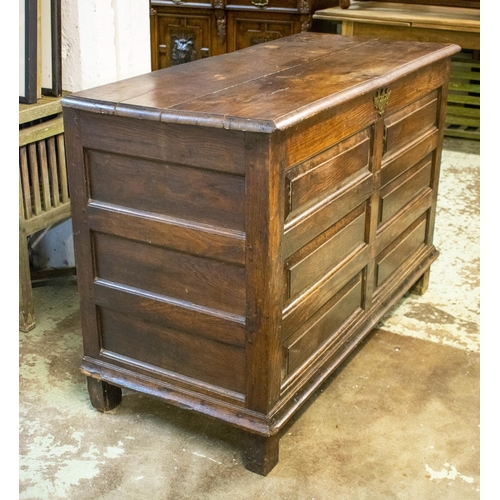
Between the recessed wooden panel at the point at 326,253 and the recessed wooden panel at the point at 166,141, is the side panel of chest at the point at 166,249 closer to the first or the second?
the recessed wooden panel at the point at 166,141

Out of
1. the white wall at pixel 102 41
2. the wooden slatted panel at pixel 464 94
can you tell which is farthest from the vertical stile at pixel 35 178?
the wooden slatted panel at pixel 464 94

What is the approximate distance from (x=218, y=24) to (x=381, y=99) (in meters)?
3.34

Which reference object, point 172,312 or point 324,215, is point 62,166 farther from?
point 324,215

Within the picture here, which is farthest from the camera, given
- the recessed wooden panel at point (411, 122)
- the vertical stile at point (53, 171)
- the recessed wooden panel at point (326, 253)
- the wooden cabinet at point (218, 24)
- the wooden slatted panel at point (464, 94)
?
the wooden slatted panel at point (464, 94)

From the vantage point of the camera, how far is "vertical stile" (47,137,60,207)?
2980 millimetres

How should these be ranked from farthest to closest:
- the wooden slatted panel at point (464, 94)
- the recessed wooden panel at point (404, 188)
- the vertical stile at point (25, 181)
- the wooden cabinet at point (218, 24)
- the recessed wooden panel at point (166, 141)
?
the wooden slatted panel at point (464, 94) < the wooden cabinet at point (218, 24) < the vertical stile at point (25, 181) < the recessed wooden panel at point (404, 188) < the recessed wooden panel at point (166, 141)

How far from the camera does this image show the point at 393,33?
5.29 meters

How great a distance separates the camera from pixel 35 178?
9.60 feet

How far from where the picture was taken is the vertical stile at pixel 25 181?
285cm

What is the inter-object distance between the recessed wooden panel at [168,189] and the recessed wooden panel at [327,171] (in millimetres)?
160

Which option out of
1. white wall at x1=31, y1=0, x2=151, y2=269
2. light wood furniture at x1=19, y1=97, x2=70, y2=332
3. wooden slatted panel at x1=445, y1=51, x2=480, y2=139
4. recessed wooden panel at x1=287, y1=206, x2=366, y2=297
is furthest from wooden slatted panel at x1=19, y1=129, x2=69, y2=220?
wooden slatted panel at x1=445, y1=51, x2=480, y2=139

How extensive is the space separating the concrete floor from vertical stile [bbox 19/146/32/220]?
1.57ft

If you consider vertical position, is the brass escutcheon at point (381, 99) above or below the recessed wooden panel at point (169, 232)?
above

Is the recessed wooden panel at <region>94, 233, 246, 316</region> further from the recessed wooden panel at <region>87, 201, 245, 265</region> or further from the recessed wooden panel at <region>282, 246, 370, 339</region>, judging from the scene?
the recessed wooden panel at <region>282, 246, 370, 339</region>
